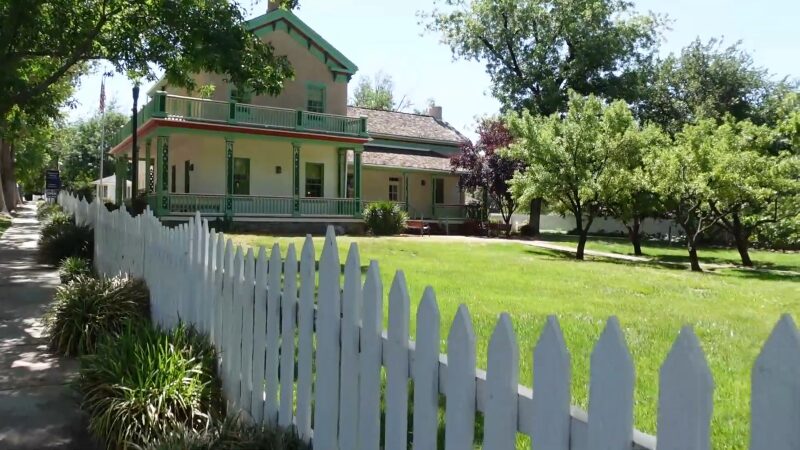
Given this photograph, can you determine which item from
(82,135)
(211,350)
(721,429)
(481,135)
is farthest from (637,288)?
(82,135)

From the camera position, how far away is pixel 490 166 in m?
31.1

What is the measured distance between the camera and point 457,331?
83.5 inches

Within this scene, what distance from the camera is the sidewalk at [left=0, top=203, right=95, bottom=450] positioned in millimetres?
3875

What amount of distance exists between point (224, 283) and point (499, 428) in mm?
2714

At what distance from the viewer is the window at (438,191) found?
1377 inches

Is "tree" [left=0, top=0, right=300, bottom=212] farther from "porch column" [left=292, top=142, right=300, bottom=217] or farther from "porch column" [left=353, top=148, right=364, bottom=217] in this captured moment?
"porch column" [left=353, top=148, right=364, bottom=217]

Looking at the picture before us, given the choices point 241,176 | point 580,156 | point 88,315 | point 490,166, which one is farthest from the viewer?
point 490,166

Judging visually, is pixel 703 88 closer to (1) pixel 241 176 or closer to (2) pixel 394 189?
(2) pixel 394 189

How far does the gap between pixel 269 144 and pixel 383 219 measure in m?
5.91

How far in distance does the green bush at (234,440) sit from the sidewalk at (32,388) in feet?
3.26

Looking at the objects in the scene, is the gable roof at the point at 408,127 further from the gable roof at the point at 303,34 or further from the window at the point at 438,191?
the gable roof at the point at 303,34

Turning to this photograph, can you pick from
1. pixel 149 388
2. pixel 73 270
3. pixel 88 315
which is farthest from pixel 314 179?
pixel 149 388

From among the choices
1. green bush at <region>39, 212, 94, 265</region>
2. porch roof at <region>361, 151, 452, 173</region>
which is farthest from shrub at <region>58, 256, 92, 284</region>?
porch roof at <region>361, 151, 452, 173</region>

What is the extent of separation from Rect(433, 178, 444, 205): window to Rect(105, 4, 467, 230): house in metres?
3.11
